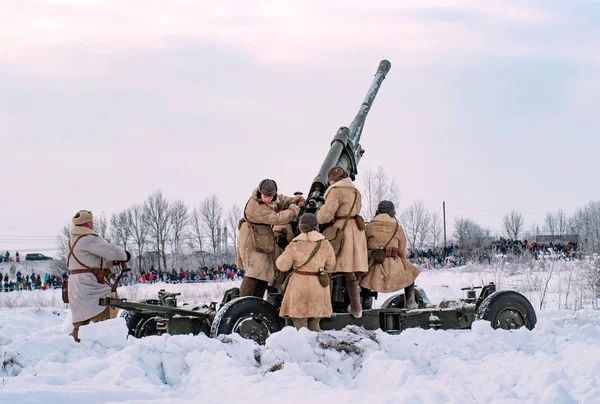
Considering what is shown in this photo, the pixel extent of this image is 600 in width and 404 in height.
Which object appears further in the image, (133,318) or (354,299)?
(133,318)

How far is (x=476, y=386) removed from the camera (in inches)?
192

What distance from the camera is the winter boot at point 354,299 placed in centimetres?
834

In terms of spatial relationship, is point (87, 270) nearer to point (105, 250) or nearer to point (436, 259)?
point (105, 250)

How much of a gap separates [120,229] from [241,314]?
50.4 m

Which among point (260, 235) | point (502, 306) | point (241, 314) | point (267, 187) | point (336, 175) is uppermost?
point (336, 175)

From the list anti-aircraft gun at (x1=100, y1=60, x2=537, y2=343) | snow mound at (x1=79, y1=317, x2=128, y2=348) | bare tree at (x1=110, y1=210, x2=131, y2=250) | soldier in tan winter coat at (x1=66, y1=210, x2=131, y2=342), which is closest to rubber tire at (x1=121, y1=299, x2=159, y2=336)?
anti-aircraft gun at (x1=100, y1=60, x2=537, y2=343)

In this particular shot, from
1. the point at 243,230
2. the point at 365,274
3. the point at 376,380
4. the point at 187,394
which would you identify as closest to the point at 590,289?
the point at 365,274

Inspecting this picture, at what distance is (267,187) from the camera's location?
8391mm

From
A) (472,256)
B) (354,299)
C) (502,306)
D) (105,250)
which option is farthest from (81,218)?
(472,256)

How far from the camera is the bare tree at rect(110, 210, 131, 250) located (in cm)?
5516

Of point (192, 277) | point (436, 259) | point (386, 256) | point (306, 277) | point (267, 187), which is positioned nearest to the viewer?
point (306, 277)

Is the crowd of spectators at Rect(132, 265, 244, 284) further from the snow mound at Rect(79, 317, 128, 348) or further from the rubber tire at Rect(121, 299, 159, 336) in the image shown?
the snow mound at Rect(79, 317, 128, 348)

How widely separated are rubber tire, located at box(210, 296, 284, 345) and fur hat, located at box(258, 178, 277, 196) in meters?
1.41

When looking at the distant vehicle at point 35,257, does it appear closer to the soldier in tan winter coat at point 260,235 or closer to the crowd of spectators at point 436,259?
the crowd of spectators at point 436,259
